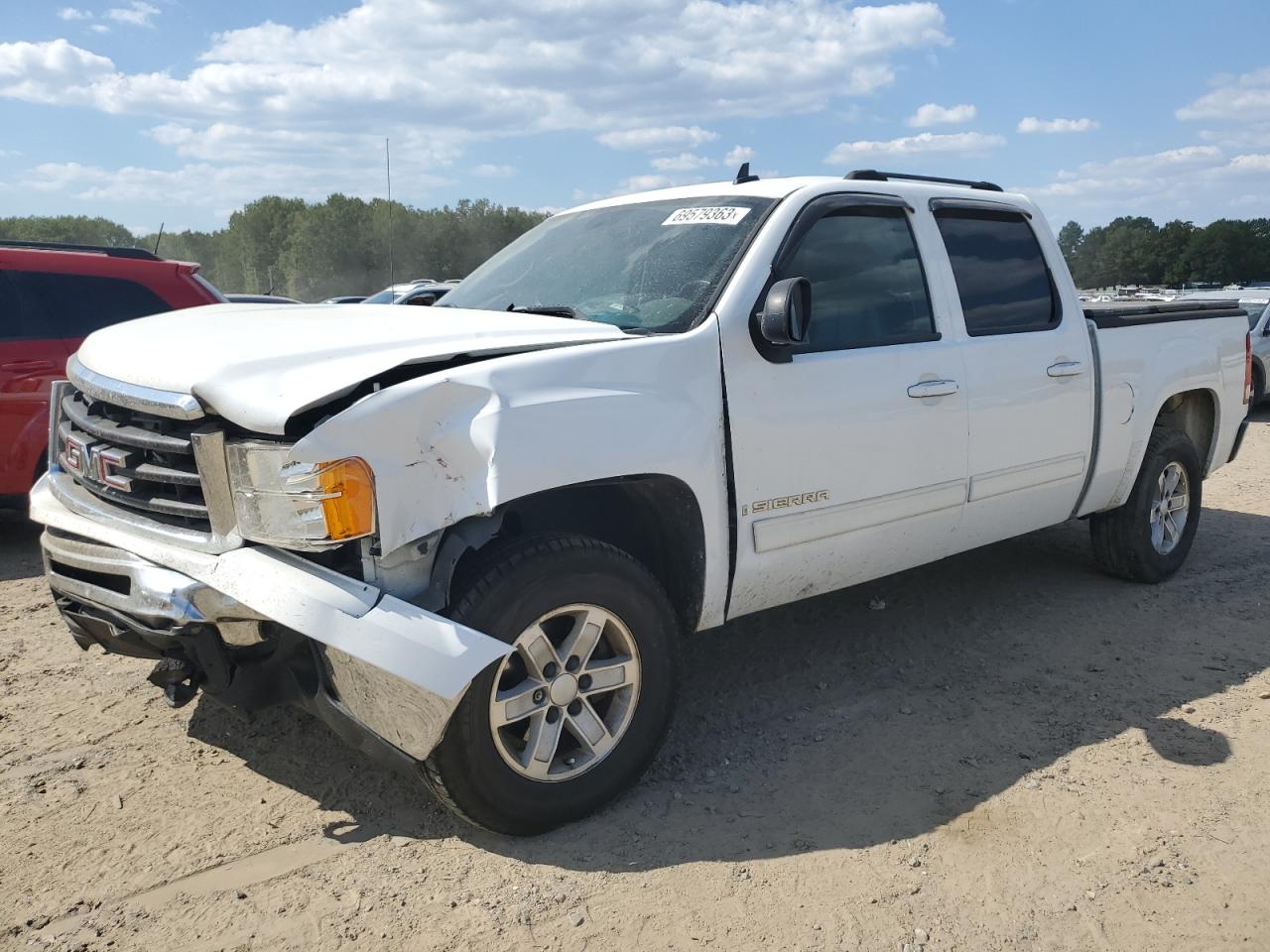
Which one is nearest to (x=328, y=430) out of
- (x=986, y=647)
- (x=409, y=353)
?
(x=409, y=353)

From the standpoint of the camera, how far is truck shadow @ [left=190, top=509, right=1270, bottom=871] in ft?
10.2

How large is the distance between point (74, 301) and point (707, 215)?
4416 millimetres

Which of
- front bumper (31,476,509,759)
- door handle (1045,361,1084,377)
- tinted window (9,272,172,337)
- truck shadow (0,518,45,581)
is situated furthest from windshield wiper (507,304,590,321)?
tinted window (9,272,172,337)

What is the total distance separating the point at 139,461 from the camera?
3033 millimetres

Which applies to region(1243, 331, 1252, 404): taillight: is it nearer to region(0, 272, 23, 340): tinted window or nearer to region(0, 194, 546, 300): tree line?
region(0, 194, 546, 300): tree line

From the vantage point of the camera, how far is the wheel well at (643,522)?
3.15 m

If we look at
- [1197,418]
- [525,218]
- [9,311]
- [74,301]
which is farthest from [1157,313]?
[525,218]

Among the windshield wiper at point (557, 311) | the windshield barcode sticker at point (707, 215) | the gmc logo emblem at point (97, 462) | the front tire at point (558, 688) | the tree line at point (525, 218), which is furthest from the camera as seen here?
the tree line at point (525, 218)

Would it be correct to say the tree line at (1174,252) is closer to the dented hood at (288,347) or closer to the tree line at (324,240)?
the tree line at (324,240)

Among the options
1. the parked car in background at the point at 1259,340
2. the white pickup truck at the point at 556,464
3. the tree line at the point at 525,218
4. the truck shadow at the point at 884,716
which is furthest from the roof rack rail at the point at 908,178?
the tree line at the point at 525,218

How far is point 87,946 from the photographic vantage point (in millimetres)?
2504

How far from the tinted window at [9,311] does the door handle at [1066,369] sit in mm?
5691

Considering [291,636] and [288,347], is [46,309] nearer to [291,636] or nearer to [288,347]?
[288,347]

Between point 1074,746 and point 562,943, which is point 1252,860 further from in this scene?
point 562,943
